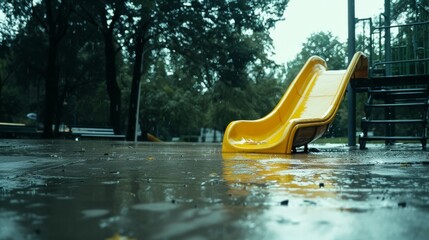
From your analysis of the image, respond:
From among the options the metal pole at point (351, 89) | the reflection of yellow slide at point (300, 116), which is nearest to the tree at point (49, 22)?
the reflection of yellow slide at point (300, 116)

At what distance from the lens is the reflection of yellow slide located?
24.7 ft

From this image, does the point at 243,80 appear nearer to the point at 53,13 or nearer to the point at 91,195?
the point at 53,13

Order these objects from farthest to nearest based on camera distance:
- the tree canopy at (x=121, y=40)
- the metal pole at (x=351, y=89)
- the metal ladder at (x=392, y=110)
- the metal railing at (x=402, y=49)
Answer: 1. the tree canopy at (x=121, y=40)
2. the metal pole at (x=351, y=89)
3. the metal railing at (x=402, y=49)
4. the metal ladder at (x=392, y=110)

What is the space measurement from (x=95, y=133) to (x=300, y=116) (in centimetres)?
1232

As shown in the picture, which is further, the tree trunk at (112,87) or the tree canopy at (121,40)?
the tree trunk at (112,87)

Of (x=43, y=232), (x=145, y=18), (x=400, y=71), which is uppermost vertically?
(x=145, y=18)

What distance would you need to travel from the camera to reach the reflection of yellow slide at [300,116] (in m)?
7.54

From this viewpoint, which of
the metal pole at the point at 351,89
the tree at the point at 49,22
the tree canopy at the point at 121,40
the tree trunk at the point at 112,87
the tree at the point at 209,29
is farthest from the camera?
the tree at the point at 49,22

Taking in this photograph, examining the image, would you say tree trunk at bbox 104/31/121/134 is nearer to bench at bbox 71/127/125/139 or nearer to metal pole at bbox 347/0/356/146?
bench at bbox 71/127/125/139

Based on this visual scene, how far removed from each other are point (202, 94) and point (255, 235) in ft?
121

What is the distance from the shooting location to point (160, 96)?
34.6 metres

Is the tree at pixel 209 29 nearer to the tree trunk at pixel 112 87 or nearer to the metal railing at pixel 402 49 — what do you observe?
the tree trunk at pixel 112 87

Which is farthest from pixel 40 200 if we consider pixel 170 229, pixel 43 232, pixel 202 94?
pixel 202 94

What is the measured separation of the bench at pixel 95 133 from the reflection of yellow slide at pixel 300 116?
407 inches
